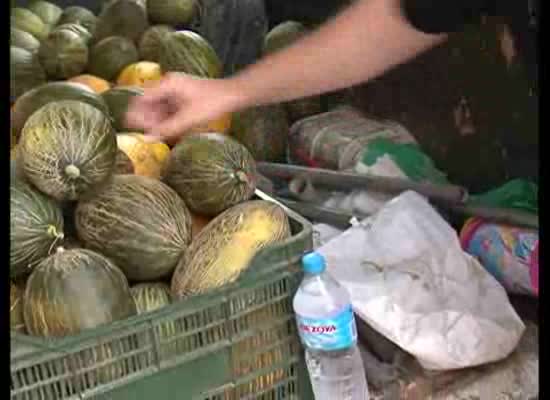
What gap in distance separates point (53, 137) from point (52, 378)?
387mm

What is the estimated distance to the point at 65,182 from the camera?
1.32 m

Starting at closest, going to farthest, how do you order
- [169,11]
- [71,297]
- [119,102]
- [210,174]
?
1. [71,297]
2. [210,174]
3. [119,102]
4. [169,11]

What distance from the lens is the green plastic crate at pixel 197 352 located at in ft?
3.79

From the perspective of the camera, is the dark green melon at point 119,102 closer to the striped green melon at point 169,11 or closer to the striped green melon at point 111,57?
the striped green melon at point 111,57

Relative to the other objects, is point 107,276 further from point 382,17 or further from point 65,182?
point 382,17

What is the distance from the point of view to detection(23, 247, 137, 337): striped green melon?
47.2 inches

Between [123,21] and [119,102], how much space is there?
2.86 ft

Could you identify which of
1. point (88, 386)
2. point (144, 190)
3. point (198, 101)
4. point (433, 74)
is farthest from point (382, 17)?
point (433, 74)

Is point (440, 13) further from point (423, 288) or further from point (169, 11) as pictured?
point (169, 11)

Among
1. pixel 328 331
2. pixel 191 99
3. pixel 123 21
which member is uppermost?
Answer: pixel 191 99

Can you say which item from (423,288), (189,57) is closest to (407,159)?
(423,288)

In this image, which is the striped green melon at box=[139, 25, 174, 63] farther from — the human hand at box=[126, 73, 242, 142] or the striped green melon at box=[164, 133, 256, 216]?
the human hand at box=[126, 73, 242, 142]

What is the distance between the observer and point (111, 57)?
239 centimetres

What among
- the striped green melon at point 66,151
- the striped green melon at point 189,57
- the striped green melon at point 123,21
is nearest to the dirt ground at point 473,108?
the striped green melon at point 189,57
